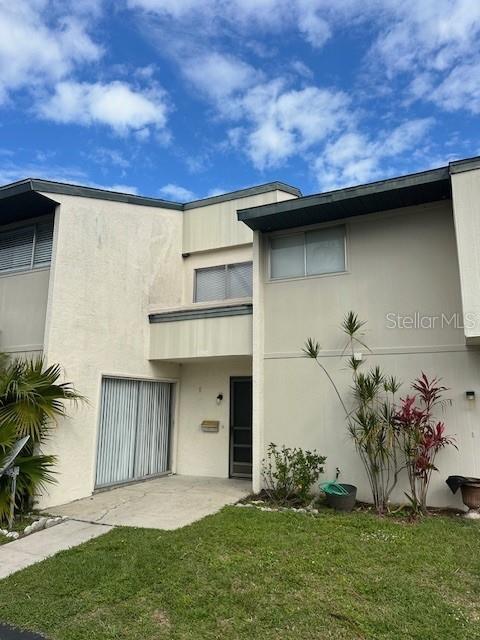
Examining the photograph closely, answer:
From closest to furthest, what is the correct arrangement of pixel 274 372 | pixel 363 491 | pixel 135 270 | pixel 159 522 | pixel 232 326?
pixel 159 522 < pixel 363 491 < pixel 274 372 < pixel 232 326 < pixel 135 270

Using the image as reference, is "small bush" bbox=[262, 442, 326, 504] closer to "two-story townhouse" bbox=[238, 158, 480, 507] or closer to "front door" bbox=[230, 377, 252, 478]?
"two-story townhouse" bbox=[238, 158, 480, 507]

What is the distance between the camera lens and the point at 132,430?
Answer: 9.95m

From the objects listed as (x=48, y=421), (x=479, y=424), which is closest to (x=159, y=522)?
(x=48, y=421)

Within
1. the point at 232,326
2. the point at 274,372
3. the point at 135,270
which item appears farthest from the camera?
the point at 135,270

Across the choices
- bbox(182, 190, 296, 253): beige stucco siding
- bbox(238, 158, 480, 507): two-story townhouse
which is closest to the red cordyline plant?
bbox(238, 158, 480, 507): two-story townhouse

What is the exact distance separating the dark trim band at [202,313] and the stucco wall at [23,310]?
255 cm

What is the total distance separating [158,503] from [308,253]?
18.9ft

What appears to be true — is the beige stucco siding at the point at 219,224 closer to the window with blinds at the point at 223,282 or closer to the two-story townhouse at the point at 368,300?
the window with blinds at the point at 223,282

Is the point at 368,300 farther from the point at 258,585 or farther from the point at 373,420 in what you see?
the point at 258,585

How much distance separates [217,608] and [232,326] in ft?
20.4

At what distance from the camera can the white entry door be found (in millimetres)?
9273

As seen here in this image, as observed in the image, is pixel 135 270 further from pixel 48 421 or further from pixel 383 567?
pixel 383 567

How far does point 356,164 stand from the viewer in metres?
13.3

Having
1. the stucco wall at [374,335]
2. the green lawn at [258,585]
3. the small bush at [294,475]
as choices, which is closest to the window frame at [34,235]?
the stucco wall at [374,335]
